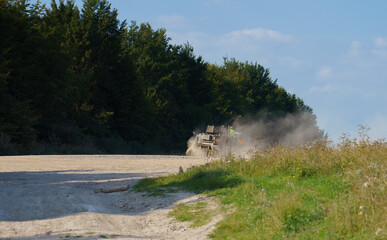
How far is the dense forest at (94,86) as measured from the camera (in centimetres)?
3241

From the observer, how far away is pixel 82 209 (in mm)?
10867

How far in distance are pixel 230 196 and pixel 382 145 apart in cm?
442

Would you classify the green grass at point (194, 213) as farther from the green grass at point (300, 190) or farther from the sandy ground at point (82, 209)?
the sandy ground at point (82, 209)

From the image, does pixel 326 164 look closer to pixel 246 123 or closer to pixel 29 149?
pixel 29 149

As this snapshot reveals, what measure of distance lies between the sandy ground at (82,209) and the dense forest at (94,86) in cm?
1394

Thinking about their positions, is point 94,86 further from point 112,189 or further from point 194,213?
point 194,213

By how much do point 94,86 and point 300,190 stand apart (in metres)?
34.4

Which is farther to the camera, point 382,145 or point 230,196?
point 382,145

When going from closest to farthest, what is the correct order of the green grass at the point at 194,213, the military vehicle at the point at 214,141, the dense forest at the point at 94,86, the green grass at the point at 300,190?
1. the green grass at the point at 300,190
2. the green grass at the point at 194,213
3. the military vehicle at the point at 214,141
4. the dense forest at the point at 94,86

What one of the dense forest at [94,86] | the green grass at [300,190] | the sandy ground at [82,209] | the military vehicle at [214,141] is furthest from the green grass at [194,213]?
the dense forest at [94,86]

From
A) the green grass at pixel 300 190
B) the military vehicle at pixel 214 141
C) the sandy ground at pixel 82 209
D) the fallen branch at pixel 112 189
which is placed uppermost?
the military vehicle at pixel 214 141

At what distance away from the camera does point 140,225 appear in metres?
9.82

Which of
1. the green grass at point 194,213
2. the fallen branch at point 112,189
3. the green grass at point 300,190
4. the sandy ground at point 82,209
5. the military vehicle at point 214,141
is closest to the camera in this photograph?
the green grass at point 300,190

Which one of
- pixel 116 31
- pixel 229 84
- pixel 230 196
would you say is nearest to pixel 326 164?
pixel 230 196
